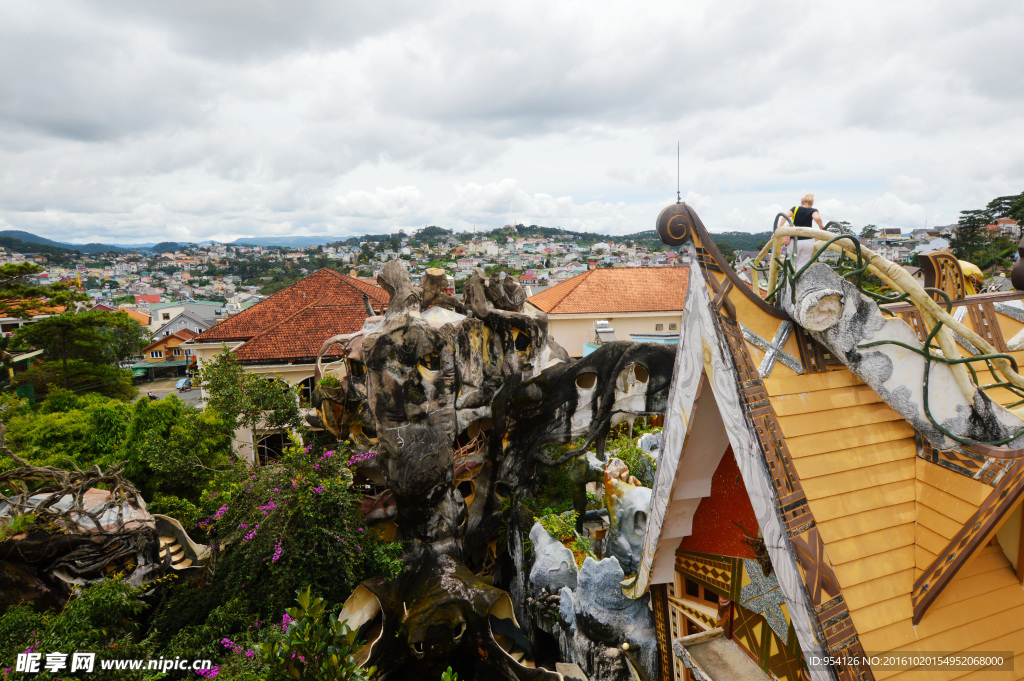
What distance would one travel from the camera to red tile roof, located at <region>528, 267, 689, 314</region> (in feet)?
109

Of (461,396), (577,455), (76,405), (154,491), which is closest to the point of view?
(577,455)

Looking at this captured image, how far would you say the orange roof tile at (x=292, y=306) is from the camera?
76.3 ft

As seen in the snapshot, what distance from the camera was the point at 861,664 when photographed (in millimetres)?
3420

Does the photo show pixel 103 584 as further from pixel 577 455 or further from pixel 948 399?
pixel 948 399

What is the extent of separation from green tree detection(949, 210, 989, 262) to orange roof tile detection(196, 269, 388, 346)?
1902 inches

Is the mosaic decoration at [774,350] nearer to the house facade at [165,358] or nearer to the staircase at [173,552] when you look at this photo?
the staircase at [173,552]

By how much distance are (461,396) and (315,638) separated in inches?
293

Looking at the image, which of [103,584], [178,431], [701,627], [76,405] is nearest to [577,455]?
[701,627]

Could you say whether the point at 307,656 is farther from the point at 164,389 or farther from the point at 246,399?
the point at 164,389

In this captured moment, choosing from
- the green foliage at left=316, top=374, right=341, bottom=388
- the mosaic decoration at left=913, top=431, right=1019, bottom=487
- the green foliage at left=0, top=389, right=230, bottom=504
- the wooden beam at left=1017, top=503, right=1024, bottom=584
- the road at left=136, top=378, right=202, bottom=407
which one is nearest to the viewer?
the mosaic decoration at left=913, top=431, right=1019, bottom=487

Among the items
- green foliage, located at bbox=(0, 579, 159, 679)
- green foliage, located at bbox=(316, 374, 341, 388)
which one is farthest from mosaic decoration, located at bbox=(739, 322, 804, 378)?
green foliage, located at bbox=(316, 374, 341, 388)

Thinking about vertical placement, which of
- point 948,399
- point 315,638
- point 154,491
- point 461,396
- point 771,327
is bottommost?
point 154,491

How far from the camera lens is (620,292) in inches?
1352

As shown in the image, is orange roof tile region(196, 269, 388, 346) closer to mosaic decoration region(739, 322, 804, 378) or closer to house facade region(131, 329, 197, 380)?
mosaic decoration region(739, 322, 804, 378)
